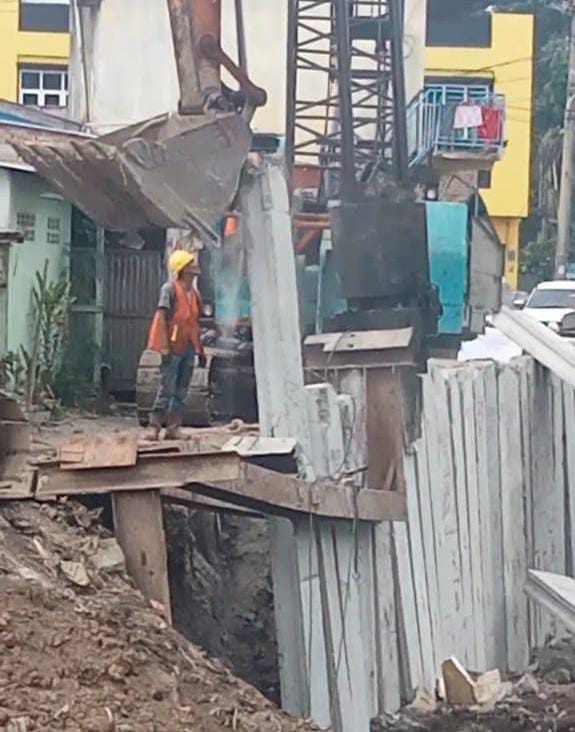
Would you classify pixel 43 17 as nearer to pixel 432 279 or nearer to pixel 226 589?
pixel 432 279

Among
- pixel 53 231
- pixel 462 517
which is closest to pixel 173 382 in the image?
pixel 462 517

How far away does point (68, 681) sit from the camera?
6410 millimetres


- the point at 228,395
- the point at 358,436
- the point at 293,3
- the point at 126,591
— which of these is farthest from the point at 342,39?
the point at 126,591

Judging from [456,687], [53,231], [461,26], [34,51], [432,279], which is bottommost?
[456,687]

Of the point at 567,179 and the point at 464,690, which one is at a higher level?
the point at 567,179

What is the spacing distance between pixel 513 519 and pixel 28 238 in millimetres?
5938

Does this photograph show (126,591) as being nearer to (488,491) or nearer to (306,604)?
(306,604)

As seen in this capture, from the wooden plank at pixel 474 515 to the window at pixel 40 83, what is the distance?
30307 mm

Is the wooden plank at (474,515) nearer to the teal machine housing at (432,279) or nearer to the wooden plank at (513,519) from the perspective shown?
the wooden plank at (513,519)

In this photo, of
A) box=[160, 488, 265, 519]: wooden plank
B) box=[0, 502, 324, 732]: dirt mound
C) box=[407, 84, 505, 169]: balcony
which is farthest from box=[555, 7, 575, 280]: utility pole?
box=[0, 502, 324, 732]: dirt mound

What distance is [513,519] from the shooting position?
12.0 m

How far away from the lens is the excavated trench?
10703 mm

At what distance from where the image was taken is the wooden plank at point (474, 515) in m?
11.2

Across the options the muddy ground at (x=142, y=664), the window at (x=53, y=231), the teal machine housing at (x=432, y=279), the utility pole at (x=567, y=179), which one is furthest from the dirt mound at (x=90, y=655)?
the utility pole at (x=567, y=179)
